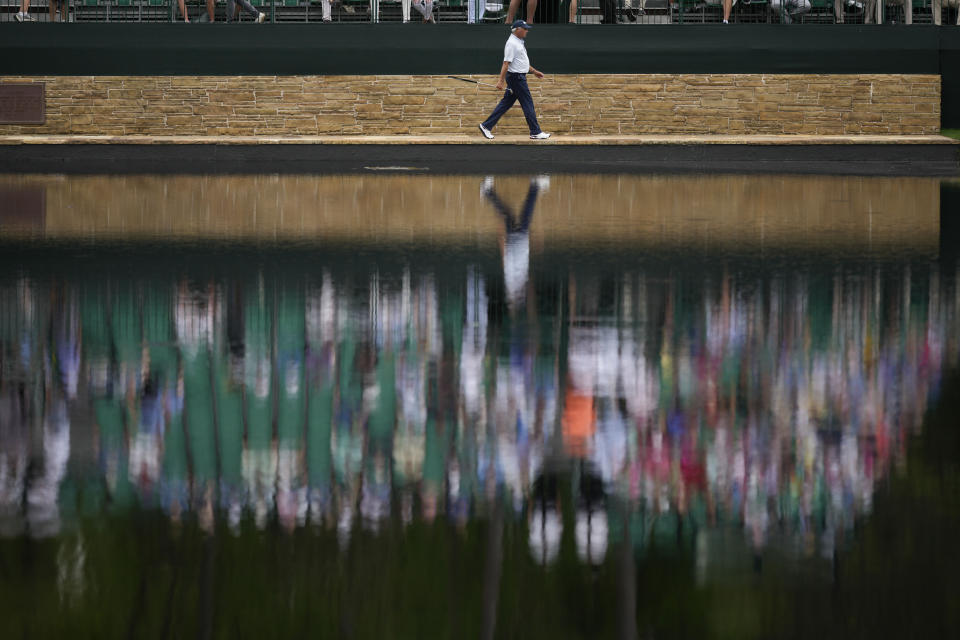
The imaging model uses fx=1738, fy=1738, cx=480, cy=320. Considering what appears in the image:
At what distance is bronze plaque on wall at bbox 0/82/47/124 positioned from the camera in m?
31.0

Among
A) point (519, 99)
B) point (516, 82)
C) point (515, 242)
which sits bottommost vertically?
point (515, 242)

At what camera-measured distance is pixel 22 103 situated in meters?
31.1

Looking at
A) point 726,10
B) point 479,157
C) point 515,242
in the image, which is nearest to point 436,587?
point 515,242

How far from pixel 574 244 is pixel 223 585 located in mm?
10270

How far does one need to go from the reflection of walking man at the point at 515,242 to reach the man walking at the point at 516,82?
5386 mm

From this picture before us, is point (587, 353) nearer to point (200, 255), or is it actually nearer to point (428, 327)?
point (428, 327)

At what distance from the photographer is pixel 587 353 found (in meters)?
8.91

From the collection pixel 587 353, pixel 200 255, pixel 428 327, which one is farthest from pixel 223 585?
pixel 200 255

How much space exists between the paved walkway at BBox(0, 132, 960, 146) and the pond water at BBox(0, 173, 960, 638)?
13.8m

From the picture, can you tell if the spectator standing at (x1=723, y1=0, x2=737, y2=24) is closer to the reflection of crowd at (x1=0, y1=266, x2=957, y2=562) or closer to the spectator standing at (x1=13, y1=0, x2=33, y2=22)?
the spectator standing at (x1=13, y1=0, x2=33, y2=22)

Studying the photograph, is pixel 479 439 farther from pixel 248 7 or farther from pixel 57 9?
pixel 57 9


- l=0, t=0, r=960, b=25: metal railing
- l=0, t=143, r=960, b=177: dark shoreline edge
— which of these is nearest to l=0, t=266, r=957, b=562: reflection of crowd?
l=0, t=143, r=960, b=177: dark shoreline edge

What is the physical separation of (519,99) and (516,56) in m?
0.75

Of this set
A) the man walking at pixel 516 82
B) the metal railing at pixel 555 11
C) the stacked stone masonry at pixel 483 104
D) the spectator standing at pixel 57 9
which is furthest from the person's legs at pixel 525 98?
the spectator standing at pixel 57 9
